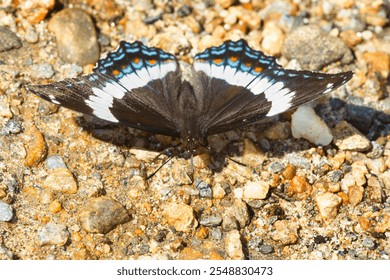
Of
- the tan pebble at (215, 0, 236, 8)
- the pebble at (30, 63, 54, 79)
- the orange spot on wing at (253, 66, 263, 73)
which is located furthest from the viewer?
the tan pebble at (215, 0, 236, 8)

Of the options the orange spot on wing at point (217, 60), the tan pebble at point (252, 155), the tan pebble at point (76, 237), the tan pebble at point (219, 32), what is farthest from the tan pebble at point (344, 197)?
the tan pebble at point (76, 237)

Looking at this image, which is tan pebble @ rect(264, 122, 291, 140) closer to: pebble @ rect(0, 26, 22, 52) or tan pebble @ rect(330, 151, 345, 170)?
tan pebble @ rect(330, 151, 345, 170)

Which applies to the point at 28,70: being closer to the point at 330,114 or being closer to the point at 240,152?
the point at 240,152

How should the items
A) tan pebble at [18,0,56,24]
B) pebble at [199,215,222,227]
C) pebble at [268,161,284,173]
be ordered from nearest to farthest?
1. pebble at [199,215,222,227]
2. pebble at [268,161,284,173]
3. tan pebble at [18,0,56,24]

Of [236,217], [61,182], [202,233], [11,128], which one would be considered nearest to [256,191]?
[236,217]

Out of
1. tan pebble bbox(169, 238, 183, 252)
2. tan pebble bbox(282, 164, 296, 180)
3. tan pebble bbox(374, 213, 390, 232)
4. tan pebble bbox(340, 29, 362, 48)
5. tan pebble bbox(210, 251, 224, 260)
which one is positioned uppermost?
tan pebble bbox(340, 29, 362, 48)

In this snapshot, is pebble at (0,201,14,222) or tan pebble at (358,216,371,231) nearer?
pebble at (0,201,14,222)

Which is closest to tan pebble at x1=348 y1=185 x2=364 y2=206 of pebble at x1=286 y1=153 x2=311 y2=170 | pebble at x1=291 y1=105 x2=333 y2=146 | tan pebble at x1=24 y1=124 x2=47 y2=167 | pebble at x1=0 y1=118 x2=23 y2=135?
pebble at x1=286 y1=153 x2=311 y2=170

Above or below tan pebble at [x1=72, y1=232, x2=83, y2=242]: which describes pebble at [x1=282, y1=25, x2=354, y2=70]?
above

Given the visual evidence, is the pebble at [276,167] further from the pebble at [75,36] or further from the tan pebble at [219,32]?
the pebble at [75,36]
